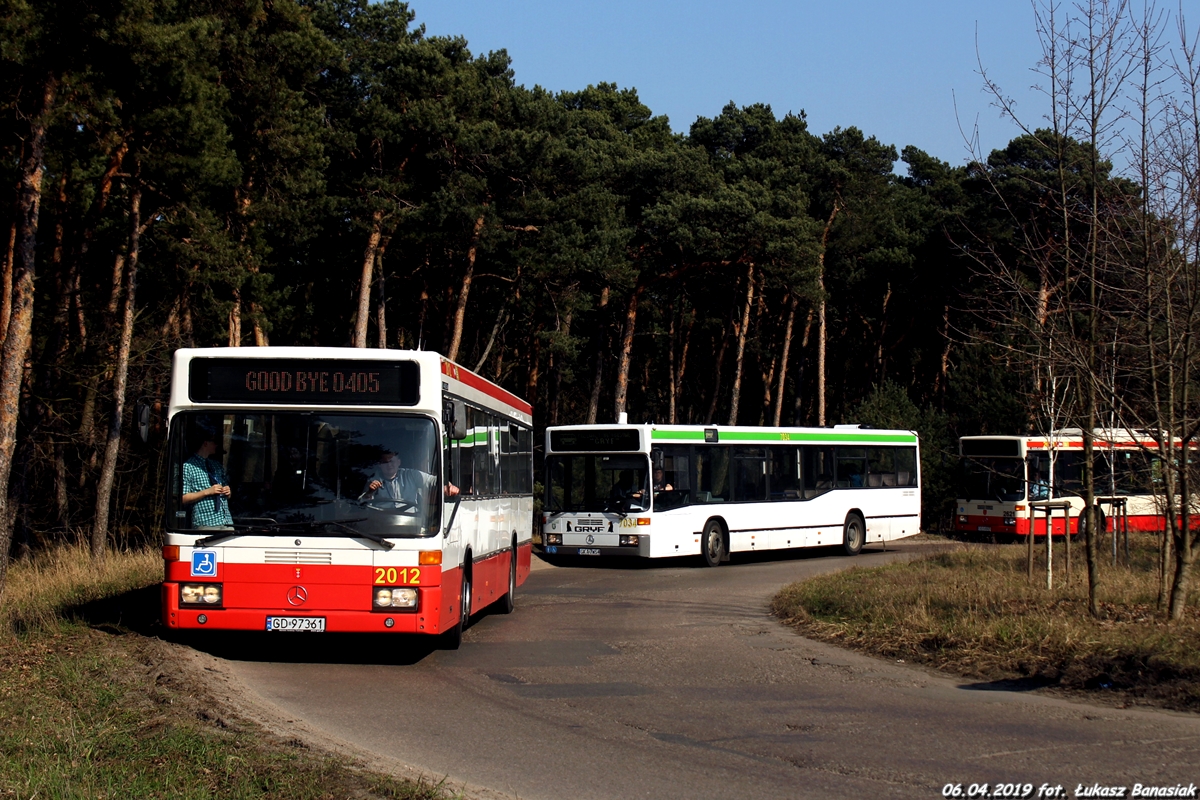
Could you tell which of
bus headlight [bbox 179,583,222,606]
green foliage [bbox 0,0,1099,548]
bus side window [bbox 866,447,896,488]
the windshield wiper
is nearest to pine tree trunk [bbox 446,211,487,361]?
green foliage [bbox 0,0,1099,548]

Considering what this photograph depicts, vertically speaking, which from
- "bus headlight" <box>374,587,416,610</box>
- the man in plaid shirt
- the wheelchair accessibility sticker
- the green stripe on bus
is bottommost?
"bus headlight" <box>374,587,416,610</box>

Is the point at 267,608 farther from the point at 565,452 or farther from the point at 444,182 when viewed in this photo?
the point at 444,182

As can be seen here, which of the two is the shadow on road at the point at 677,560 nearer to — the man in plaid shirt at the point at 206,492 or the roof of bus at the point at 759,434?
the roof of bus at the point at 759,434

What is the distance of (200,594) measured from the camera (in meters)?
10.3

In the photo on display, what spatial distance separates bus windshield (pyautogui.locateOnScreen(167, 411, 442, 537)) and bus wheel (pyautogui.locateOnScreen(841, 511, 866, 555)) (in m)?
19.0

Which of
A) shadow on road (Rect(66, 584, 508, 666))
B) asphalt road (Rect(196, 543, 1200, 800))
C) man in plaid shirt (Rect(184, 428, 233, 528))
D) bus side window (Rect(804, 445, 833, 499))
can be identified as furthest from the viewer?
bus side window (Rect(804, 445, 833, 499))

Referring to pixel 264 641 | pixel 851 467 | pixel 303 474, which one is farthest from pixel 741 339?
pixel 303 474

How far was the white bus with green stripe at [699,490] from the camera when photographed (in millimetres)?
22922

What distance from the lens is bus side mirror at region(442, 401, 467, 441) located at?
10.9 m

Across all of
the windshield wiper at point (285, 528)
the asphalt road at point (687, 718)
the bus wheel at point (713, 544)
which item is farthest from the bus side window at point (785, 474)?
the windshield wiper at point (285, 528)

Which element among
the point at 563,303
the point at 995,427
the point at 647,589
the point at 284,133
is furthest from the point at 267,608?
the point at 995,427

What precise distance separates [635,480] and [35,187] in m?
11.5

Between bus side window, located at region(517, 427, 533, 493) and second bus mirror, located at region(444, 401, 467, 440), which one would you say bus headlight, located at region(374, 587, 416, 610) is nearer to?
second bus mirror, located at region(444, 401, 467, 440)

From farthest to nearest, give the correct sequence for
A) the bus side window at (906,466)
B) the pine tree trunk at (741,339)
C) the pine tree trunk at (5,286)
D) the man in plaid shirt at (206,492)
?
the pine tree trunk at (741,339) → the bus side window at (906,466) → the pine tree trunk at (5,286) → the man in plaid shirt at (206,492)
